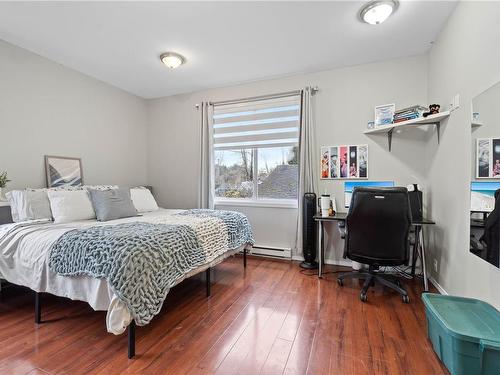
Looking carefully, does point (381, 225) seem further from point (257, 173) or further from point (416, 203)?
point (257, 173)

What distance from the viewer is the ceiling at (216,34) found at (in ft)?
6.99

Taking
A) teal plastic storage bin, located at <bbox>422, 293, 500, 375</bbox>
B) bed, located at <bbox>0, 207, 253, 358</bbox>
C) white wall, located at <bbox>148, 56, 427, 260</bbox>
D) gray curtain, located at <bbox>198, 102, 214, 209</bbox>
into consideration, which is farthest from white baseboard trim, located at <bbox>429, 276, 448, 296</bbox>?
gray curtain, located at <bbox>198, 102, 214, 209</bbox>

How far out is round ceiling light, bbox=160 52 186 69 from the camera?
2.86m

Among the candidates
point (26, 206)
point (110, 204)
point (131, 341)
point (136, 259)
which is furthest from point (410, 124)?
point (26, 206)

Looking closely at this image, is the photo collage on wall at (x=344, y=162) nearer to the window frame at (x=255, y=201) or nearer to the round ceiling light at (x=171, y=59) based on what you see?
the window frame at (x=255, y=201)

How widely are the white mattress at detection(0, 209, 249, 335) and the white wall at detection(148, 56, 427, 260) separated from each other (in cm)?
190

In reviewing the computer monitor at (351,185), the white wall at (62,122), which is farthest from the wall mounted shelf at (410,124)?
the white wall at (62,122)

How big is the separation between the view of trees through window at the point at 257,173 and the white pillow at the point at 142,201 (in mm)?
1039

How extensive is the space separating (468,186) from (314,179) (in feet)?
5.55

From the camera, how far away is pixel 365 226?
232cm

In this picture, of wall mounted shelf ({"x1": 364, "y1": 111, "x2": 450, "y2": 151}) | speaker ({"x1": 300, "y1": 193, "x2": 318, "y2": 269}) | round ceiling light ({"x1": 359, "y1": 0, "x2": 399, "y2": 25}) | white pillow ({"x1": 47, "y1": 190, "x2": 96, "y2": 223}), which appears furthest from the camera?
speaker ({"x1": 300, "y1": 193, "x2": 318, "y2": 269})

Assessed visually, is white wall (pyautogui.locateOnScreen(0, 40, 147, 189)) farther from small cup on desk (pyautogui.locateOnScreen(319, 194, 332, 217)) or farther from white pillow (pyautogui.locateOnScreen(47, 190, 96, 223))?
small cup on desk (pyautogui.locateOnScreen(319, 194, 332, 217))

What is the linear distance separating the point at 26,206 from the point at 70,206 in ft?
1.13

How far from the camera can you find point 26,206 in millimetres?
2369
